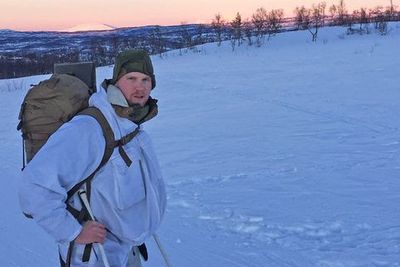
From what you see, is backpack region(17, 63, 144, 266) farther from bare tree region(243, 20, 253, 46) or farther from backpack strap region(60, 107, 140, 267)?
bare tree region(243, 20, 253, 46)

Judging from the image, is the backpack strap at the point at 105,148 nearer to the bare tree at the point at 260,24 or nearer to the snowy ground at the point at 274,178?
the snowy ground at the point at 274,178

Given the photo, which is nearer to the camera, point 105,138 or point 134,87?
point 105,138

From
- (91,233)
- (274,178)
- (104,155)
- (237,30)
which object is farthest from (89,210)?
(237,30)

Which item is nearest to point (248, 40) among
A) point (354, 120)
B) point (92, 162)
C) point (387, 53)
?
point (387, 53)

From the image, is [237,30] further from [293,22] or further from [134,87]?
[134,87]

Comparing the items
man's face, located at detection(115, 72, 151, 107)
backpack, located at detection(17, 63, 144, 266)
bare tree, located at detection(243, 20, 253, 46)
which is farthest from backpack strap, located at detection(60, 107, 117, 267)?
bare tree, located at detection(243, 20, 253, 46)

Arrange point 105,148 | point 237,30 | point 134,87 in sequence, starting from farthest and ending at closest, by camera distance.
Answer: point 237,30
point 134,87
point 105,148

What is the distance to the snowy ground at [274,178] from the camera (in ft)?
13.5

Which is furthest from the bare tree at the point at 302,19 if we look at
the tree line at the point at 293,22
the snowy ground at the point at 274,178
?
the snowy ground at the point at 274,178

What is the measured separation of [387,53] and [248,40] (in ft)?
58.3

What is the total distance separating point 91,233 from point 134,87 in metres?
0.63

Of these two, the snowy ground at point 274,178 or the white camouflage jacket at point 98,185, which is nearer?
the white camouflage jacket at point 98,185

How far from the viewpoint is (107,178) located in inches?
79.4

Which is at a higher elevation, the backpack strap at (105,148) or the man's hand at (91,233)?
the backpack strap at (105,148)
